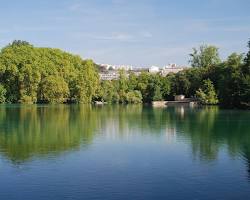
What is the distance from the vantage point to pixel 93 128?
30.3 m

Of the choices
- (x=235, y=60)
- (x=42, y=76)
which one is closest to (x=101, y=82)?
(x=42, y=76)

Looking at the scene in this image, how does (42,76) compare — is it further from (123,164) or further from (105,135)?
(123,164)

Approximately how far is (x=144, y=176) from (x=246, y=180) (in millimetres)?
3133

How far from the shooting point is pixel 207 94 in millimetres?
76188

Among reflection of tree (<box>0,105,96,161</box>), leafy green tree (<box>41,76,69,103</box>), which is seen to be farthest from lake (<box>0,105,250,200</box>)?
leafy green tree (<box>41,76,69,103</box>)

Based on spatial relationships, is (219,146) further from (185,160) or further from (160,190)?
(160,190)

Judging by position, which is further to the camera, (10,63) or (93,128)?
(10,63)

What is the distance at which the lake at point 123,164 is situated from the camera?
12766 millimetres

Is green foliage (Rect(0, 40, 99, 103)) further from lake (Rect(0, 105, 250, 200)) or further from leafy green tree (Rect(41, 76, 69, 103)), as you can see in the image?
lake (Rect(0, 105, 250, 200))

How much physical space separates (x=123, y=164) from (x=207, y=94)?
60.9 metres

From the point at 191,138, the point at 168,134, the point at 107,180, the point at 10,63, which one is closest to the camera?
→ the point at 107,180

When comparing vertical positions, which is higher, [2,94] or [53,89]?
[53,89]

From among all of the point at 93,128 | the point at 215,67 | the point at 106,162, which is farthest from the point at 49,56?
the point at 106,162

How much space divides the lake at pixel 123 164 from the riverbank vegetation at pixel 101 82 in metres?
33.5
